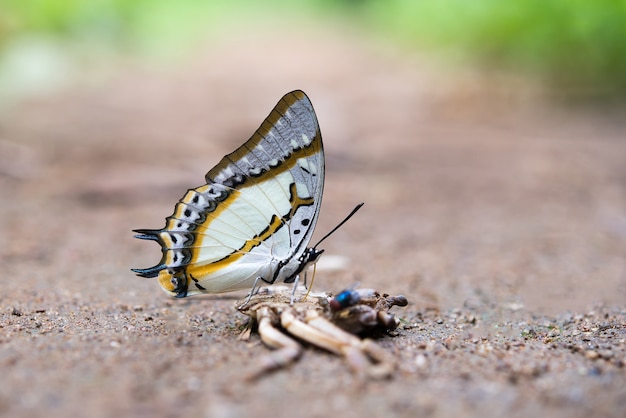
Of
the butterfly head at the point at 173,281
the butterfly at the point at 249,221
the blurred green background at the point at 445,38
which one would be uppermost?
the blurred green background at the point at 445,38

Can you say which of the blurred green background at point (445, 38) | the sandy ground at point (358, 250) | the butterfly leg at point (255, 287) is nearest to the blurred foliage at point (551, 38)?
the blurred green background at point (445, 38)

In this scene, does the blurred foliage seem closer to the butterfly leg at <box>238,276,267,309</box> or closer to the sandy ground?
the sandy ground

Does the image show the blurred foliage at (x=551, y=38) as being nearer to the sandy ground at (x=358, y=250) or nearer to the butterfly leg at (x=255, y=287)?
the sandy ground at (x=358, y=250)

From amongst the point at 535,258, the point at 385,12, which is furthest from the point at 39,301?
the point at 385,12

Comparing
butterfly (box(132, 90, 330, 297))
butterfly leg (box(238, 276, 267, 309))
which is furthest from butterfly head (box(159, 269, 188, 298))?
butterfly leg (box(238, 276, 267, 309))

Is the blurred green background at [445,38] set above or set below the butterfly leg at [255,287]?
above

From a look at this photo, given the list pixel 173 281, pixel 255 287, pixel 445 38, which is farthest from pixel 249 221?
pixel 445 38

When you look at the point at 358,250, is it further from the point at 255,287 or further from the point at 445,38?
the point at 445,38
